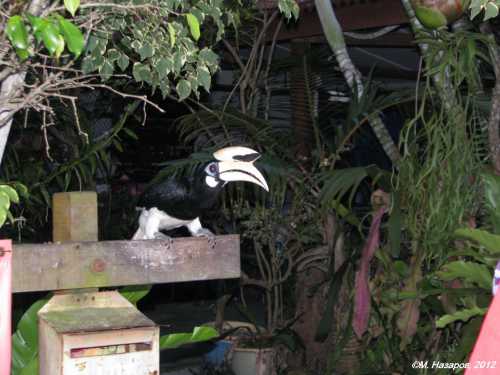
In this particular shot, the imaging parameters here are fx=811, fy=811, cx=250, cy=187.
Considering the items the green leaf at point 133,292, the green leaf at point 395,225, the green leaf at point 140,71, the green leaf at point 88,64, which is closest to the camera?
the green leaf at point 88,64

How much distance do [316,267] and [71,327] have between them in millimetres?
2660

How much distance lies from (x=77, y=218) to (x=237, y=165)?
55 cm

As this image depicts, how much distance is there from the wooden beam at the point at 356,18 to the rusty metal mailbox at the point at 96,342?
303 centimetres

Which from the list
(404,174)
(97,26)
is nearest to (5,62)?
(97,26)

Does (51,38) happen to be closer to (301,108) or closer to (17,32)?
(17,32)

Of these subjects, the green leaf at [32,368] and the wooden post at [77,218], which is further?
the green leaf at [32,368]

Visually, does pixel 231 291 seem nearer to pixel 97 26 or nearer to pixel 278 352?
pixel 278 352

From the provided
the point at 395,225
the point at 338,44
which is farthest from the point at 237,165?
the point at 338,44

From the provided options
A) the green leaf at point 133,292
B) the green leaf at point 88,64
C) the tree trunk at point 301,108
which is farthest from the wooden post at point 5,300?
the tree trunk at point 301,108

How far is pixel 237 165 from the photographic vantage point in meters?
2.55

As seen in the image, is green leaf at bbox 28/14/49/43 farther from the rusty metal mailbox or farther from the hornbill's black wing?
the hornbill's black wing

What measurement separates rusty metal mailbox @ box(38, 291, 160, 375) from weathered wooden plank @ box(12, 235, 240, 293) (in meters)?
0.10

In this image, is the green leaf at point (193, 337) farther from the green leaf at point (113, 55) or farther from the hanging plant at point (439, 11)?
the hanging plant at point (439, 11)

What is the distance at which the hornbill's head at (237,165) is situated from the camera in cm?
251
